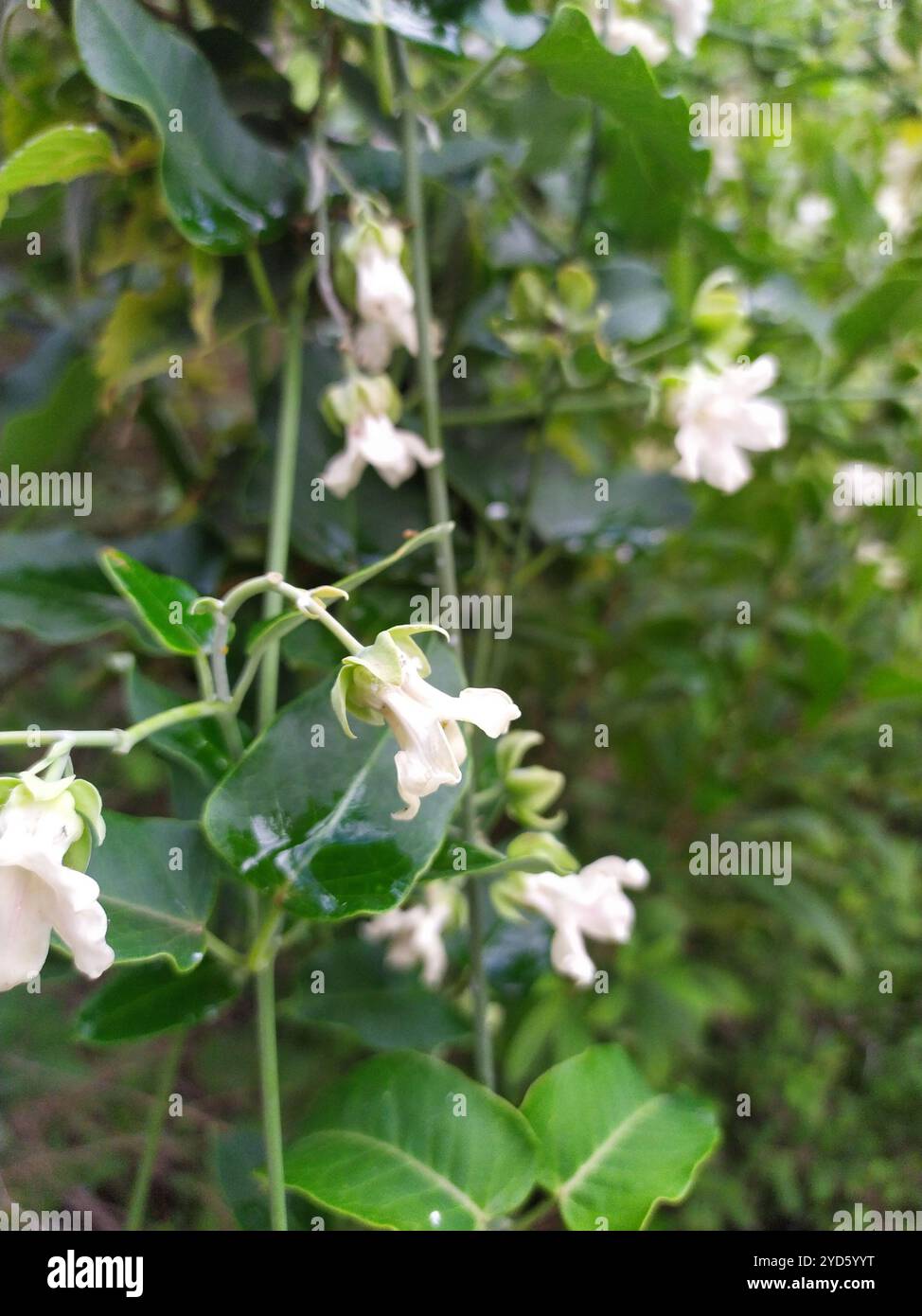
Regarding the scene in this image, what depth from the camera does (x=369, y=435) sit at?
1.69 feet

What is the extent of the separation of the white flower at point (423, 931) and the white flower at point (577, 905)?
0.09 meters

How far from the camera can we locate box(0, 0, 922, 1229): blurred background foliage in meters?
0.57

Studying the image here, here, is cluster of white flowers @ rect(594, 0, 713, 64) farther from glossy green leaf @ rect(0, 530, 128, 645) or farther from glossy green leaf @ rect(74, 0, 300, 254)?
glossy green leaf @ rect(0, 530, 128, 645)

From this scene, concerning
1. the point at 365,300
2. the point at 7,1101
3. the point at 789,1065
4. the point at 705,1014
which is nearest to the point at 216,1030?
the point at 7,1101

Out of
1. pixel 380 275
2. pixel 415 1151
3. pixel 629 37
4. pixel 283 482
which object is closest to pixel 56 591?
pixel 283 482

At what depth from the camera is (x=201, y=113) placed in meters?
0.47

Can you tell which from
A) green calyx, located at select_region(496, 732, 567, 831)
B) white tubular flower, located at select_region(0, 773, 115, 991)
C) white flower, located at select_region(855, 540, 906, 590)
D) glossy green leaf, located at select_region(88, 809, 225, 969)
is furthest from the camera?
white flower, located at select_region(855, 540, 906, 590)

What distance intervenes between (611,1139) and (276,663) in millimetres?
303

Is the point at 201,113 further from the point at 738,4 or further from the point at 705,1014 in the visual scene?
the point at 705,1014

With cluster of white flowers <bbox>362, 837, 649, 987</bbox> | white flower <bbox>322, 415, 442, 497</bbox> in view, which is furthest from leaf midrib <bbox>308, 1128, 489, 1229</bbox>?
white flower <bbox>322, 415, 442, 497</bbox>

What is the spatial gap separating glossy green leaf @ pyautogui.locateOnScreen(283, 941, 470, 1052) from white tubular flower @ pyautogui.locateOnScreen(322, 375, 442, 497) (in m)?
0.31

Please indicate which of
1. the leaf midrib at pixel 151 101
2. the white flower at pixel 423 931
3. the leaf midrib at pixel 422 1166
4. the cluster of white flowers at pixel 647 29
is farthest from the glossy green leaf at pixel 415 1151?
the cluster of white flowers at pixel 647 29

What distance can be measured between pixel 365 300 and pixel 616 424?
46cm

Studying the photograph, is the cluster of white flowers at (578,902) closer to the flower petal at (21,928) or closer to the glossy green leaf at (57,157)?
the flower petal at (21,928)
